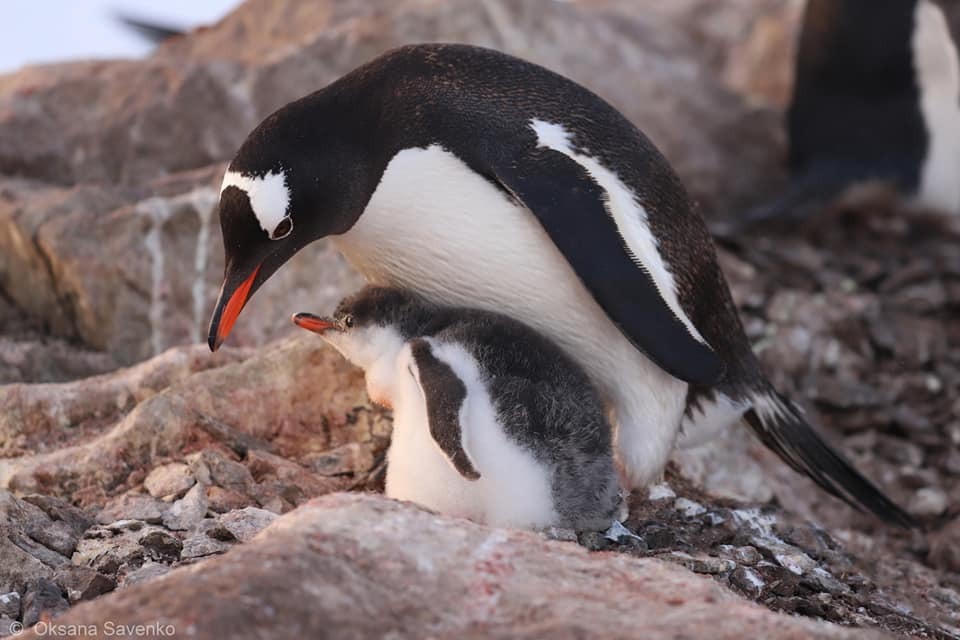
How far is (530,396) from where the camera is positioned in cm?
293

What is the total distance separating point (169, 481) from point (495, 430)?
0.90 meters

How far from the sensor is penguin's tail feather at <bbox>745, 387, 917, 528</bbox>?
3.75 metres

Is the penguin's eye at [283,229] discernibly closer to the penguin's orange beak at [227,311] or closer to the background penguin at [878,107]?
the penguin's orange beak at [227,311]

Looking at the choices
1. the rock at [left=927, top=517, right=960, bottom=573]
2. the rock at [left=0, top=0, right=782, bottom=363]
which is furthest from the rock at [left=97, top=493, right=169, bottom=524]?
the rock at [left=927, top=517, right=960, bottom=573]

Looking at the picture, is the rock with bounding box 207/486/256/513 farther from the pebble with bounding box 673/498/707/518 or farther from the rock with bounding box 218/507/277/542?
the pebble with bounding box 673/498/707/518

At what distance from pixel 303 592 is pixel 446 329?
3.97 ft

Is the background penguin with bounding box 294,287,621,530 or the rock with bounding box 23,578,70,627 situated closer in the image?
the rock with bounding box 23,578,70,627

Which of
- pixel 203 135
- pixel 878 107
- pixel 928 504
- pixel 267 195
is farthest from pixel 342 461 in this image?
pixel 878 107

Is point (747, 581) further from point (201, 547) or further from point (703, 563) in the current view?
point (201, 547)

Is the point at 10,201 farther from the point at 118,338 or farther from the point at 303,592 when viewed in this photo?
the point at 303,592

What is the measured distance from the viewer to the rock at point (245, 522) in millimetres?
2836

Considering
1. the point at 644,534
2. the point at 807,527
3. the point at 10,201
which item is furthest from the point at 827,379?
the point at 10,201

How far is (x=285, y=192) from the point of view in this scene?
3.07 m

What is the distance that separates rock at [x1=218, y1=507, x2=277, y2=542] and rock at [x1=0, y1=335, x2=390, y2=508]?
249 millimetres
